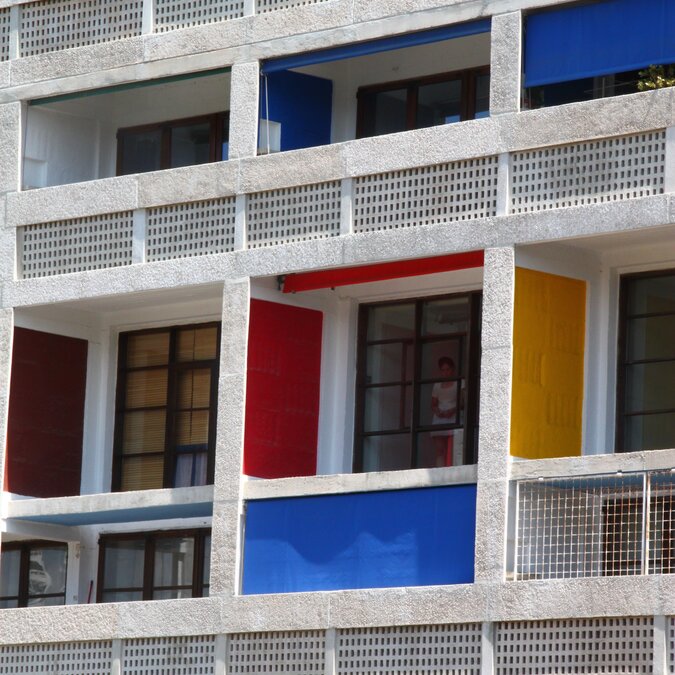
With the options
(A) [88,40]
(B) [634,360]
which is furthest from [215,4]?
(B) [634,360]

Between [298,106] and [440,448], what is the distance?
411cm

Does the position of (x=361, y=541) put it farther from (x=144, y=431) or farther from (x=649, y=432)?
(x=144, y=431)

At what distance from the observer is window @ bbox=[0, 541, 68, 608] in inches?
1155

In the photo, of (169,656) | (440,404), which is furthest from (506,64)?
(169,656)

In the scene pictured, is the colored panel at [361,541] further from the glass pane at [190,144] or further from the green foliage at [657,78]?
the glass pane at [190,144]

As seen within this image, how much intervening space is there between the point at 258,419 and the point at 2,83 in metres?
5.63

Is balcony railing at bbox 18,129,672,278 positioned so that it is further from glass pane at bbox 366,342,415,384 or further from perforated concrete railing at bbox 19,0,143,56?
perforated concrete railing at bbox 19,0,143,56

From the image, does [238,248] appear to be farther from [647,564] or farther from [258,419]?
[647,564]

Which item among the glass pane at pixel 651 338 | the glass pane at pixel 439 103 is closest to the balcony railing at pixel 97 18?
the glass pane at pixel 439 103

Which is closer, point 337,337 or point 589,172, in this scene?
point 589,172

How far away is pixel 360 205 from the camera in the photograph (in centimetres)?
2595

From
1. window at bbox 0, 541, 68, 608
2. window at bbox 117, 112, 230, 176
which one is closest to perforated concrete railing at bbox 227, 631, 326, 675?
window at bbox 0, 541, 68, 608

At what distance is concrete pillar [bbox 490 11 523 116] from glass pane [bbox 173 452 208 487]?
5797 millimetres

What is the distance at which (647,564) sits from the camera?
23047mm
